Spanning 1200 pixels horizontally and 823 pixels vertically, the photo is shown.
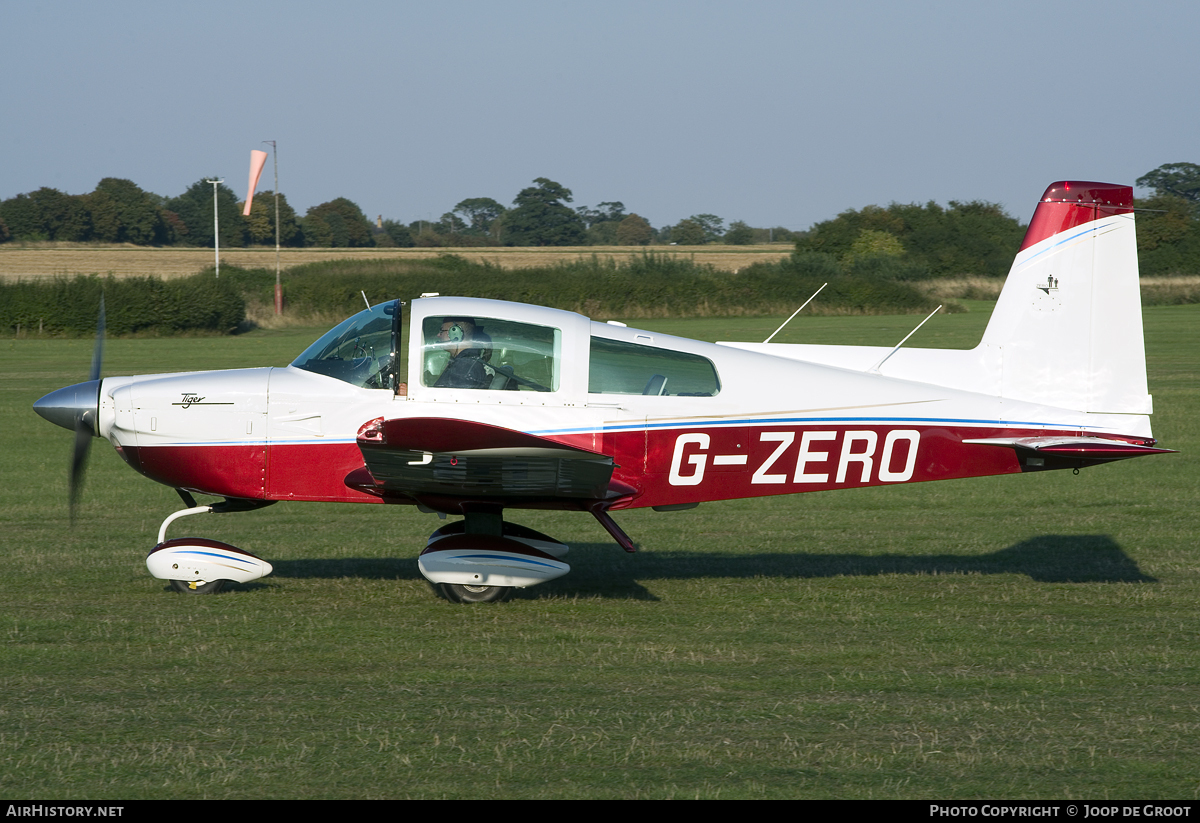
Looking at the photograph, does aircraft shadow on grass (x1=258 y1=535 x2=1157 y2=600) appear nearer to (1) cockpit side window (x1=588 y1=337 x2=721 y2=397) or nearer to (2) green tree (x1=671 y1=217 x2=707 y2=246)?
(1) cockpit side window (x1=588 y1=337 x2=721 y2=397)

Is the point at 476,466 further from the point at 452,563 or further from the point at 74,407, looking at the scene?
the point at 74,407

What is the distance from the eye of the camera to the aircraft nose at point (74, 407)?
7.11 metres

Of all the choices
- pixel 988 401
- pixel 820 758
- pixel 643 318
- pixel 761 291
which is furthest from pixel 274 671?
pixel 761 291

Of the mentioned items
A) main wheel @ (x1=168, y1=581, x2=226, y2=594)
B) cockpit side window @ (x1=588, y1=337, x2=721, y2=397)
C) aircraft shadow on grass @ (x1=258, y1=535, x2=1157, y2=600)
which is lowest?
aircraft shadow on grass @ (x1=258, y1=535, x2=1157, y2=600)

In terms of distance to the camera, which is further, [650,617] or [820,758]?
[650,617]

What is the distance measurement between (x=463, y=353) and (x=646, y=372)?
1.21 m

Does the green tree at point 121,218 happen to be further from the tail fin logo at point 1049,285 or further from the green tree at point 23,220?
the tail fin logo at point 1049,285

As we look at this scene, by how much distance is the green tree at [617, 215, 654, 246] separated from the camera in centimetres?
12119

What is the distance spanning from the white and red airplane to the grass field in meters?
0.74

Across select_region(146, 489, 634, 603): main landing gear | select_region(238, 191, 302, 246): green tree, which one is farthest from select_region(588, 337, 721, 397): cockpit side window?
select_region(238, 191, 302, 246): green tree

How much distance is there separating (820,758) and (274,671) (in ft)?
9.51

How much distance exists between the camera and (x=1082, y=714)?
5.06 meters
